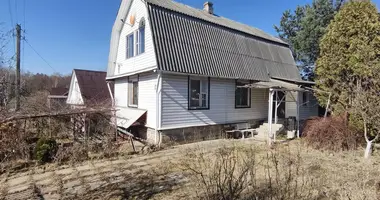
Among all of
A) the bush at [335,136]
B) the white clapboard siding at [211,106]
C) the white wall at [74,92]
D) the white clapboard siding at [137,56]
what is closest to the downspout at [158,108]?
the white clapboard siding at [211,106]

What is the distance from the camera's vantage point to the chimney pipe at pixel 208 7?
16.2m

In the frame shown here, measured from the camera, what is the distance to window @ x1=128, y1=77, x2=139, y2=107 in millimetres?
12952

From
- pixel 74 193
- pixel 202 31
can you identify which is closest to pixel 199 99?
pixel 202 31

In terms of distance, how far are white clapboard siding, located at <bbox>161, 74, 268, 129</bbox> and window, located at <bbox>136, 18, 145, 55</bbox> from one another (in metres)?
2.69

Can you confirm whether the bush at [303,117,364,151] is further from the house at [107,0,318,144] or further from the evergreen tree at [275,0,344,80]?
the evergreen tree at [275,0,344,80]

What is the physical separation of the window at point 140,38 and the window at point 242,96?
575cm

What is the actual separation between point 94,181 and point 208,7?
14352mm

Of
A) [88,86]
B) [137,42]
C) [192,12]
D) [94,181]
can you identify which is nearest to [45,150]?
[94,181]

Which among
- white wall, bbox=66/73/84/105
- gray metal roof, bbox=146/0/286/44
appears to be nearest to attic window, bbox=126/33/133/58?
gray metal roof, bbox=146/0/286/44

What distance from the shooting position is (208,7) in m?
16.3

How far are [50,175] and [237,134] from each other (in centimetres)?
950

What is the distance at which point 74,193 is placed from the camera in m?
4.92

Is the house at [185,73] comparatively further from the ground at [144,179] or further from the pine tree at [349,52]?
the ground at [144,179]

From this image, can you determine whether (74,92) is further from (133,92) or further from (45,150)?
(45,150)
